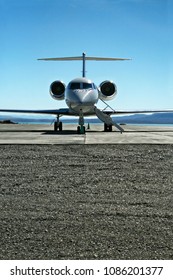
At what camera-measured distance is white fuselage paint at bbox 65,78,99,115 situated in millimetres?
24672

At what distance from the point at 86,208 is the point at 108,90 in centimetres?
2735

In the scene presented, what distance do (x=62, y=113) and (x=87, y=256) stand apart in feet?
83.6

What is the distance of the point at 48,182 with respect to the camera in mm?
6832

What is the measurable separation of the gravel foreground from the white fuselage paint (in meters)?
15.4

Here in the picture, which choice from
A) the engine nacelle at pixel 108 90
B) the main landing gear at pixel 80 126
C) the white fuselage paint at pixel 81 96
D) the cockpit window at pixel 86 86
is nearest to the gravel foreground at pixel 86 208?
the main landing gear at pixel 80 126

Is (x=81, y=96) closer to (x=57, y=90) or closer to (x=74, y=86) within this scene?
(x=74, y=86)

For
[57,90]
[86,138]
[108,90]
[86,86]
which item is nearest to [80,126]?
[86,86]

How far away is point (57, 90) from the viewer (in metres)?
31.5

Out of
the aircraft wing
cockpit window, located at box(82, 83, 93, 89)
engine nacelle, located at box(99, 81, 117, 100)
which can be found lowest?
the aircraft wing

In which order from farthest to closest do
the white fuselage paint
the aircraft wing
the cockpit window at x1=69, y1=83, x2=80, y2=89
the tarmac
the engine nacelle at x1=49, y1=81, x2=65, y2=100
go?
the engine nacelle at x1=49, y1=81, x2=65, y2=100 → the aircraft wing → the cockpit window at x1=69, y1=83, x2=80, y2=89 → the white fuselage paint → the tarmac

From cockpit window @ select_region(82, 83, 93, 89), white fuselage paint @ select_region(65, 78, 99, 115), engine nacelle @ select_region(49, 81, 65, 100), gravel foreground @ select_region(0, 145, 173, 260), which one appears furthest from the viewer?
engine nacelle @ select_region(49, 81, 65, 100)

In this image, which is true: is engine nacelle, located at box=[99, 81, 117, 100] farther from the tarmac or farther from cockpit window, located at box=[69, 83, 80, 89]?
the tarmac

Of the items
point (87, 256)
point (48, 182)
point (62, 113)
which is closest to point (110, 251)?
point (87, 256)

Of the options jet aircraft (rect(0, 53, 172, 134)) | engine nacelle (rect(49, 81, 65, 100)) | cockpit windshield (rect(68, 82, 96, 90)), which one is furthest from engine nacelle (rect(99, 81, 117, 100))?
cockpit windshield (rect(68, 82, 96, 90))
